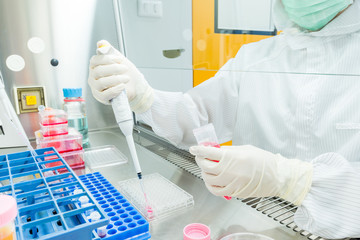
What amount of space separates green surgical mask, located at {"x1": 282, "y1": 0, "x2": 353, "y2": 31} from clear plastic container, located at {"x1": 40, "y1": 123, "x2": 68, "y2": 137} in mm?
1053

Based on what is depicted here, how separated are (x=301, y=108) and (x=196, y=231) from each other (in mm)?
686

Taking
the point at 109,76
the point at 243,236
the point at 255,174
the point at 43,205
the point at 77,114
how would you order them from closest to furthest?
1. the point at 43,205
2. the point at 243,236
3. the point at 255,174
4. the point at 109,76
5. the point at 77,114

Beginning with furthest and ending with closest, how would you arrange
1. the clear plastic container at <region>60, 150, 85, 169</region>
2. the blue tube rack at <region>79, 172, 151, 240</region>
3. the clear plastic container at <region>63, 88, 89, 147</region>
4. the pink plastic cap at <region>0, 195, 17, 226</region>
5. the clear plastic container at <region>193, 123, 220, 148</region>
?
the clear plastic container at <region>63, 88, 89, 147</region>, the clear plastic container at <region>60, 150, 85, 169</region>, the clear plastic container at <region>193, 123, 220, 148</region>, the blue tube rack at <region>79, 172, 151, 240</region>, the pink plastic cap at <region>0, 195, 17, 226</region>

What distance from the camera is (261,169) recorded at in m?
0.77

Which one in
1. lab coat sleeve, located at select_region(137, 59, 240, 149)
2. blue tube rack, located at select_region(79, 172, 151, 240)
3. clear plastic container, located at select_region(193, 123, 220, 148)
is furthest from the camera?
lab coat sleeve, located at select_region(137, 59, 240, 149)

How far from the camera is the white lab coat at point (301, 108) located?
72 cm

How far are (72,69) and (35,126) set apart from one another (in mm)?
377

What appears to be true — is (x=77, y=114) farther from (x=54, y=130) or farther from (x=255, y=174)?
(x=255, y=174)

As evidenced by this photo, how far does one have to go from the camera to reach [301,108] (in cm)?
110

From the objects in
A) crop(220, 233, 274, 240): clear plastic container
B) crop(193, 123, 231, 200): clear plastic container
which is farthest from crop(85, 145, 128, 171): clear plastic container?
crop(220, 233, 274, 240): clear plastic container

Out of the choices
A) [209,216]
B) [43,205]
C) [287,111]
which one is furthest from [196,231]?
[287,111]

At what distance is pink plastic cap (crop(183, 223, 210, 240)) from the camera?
2.11ft

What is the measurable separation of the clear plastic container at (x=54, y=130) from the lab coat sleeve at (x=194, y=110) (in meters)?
0.34

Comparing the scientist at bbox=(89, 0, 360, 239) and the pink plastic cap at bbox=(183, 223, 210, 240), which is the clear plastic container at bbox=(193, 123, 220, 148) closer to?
the scientist at bbox=(89, 0, 360, 239)
